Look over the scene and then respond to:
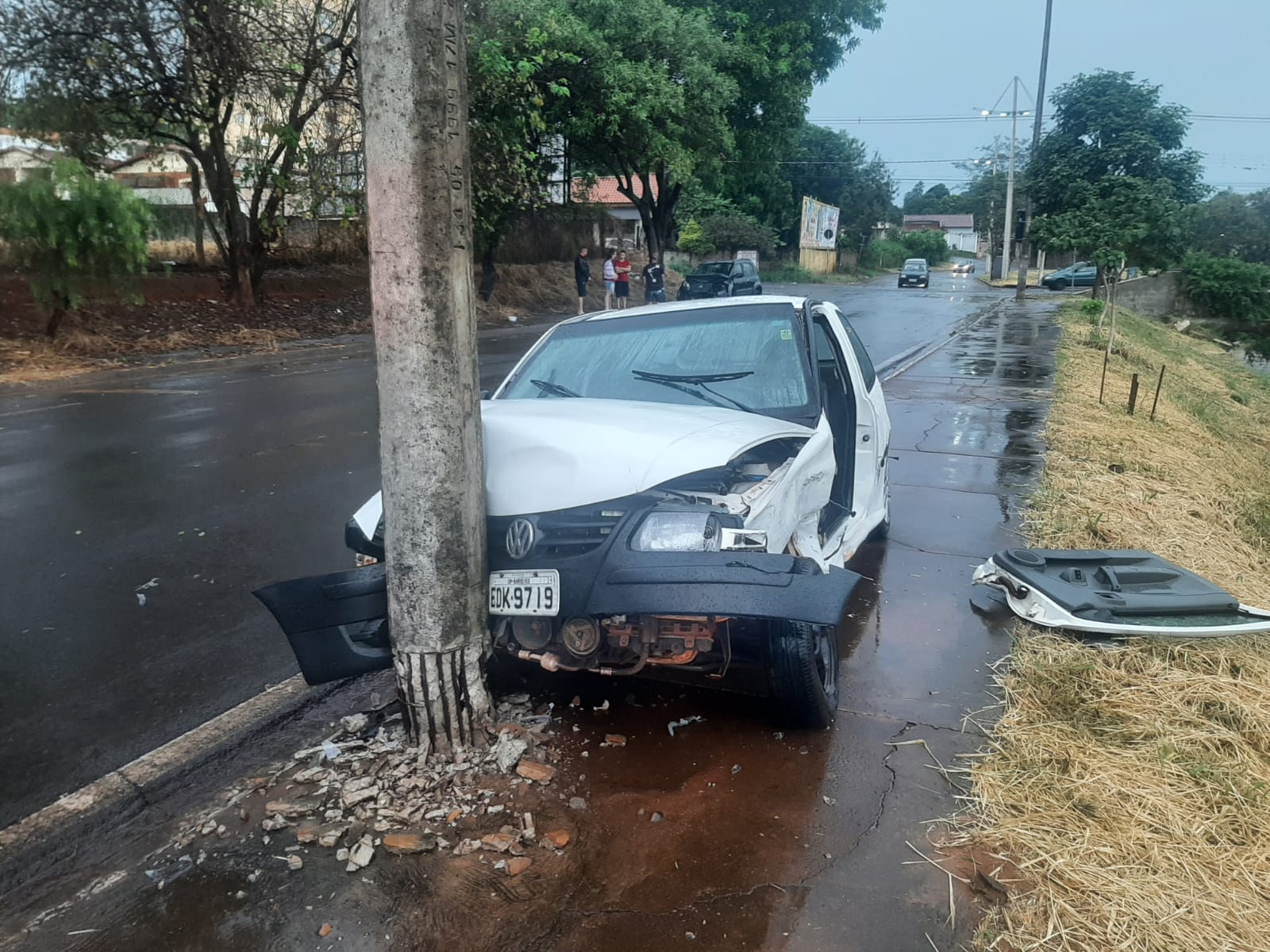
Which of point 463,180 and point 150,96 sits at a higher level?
point 150,96

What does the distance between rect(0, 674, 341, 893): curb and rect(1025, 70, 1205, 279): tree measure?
56.6 ft

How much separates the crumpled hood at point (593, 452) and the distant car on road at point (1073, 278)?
44.8 metres

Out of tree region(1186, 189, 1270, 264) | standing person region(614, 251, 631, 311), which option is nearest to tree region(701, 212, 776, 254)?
tree region(1186, 189, 1270, 264)

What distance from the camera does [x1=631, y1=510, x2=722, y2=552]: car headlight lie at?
3314 mm

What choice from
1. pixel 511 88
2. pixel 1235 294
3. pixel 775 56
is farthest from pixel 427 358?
pixel 1235 294

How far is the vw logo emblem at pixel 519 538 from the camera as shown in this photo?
3578 mm

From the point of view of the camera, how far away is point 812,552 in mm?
4195

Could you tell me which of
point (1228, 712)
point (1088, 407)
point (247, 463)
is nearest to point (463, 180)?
point (1228, 712)

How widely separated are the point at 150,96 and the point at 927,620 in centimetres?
1793

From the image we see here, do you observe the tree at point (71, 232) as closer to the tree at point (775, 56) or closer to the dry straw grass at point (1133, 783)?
the dry straw grass at point (1133, 783)

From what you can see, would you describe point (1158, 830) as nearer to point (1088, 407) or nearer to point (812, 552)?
point (812, 552)

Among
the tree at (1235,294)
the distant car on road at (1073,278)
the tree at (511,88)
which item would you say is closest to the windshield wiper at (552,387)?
the tree at (511,88)

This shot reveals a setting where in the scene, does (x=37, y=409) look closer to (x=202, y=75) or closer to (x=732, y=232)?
(x=202, y=75)

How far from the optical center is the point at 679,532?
3.35 metres
